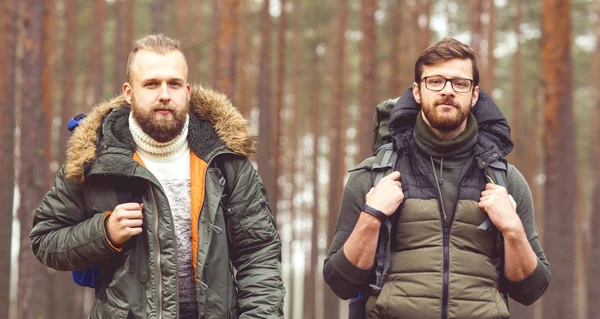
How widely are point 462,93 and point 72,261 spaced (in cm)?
219

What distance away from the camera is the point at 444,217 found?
375 centimetres

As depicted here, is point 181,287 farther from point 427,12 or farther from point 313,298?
point 313,298

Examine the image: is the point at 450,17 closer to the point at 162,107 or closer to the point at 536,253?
the point at 536,253

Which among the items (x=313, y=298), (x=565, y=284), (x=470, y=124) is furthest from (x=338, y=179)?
(x=470, y=124)

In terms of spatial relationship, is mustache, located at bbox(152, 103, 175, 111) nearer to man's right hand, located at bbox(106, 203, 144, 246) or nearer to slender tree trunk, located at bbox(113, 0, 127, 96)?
man's right hand, located at bbox(106, 203, 144, 246)

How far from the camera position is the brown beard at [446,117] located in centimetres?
380

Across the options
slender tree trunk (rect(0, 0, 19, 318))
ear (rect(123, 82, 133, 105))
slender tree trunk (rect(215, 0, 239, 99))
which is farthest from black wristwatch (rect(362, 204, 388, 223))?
slender tree trunk (rect(215, 0, 239, 99))

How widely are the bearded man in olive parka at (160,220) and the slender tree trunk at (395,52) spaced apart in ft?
54.4

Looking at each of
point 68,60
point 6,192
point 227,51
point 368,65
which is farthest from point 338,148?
point 6,192

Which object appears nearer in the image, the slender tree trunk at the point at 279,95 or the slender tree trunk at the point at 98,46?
the slender tree trunk at the point at 98,46

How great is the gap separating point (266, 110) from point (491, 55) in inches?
259

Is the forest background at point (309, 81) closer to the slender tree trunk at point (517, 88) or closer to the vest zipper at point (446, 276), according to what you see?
the slender tree trunk at point (517, 88)

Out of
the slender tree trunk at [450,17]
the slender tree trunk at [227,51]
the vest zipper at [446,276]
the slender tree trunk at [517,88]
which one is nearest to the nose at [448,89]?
the vest zipper at [446,276]

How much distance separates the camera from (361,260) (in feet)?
12.4
